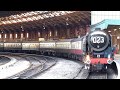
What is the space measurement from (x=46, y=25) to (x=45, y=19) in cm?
563

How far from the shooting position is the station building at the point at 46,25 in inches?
1053

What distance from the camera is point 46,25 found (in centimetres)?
3241

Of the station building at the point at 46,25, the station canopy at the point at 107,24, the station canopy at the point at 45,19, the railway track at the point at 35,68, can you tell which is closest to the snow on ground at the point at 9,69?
the railway track at the point at 35,68

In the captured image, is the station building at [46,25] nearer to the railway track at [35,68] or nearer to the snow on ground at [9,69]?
the railway track at [35,68]

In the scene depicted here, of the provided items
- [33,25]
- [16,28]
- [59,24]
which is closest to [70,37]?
[59,24]

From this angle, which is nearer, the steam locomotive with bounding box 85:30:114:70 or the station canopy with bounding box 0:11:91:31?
the steam locomotive with bounding box 85:30:114:70

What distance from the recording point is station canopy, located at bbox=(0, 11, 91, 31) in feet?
81.1

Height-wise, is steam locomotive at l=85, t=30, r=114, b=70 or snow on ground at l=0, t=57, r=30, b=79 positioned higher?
steam locomotive at l=85, t=30, r=114, b=70

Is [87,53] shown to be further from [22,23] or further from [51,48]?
[51,48]

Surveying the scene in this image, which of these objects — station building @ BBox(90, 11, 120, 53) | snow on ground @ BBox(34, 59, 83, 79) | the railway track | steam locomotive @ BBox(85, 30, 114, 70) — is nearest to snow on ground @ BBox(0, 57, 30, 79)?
the railway track

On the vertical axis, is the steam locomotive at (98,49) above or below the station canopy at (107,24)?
below

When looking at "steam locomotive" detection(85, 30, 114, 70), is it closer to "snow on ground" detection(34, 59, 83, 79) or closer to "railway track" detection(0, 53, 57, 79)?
"snow on ground" detection(34, 59, 83, 79)
